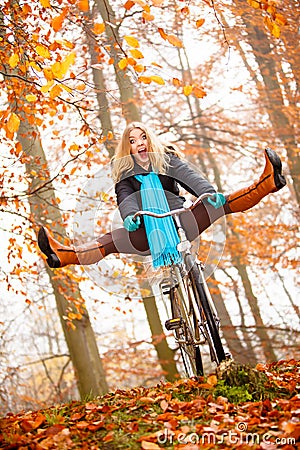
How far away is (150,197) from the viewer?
13.9ft

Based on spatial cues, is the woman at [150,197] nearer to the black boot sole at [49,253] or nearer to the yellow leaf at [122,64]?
the black boot sole at [49,253]

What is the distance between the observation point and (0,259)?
8.63 meters

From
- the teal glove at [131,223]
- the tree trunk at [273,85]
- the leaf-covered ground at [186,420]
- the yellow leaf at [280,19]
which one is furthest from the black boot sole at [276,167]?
the tree trunk at [273,85]

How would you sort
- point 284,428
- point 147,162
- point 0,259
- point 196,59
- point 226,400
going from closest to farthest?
point 284,428 → point 226,400 → point 147,162 → point 0,259 → point 196,59

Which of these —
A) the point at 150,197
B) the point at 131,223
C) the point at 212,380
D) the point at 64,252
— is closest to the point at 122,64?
the point at 150,197

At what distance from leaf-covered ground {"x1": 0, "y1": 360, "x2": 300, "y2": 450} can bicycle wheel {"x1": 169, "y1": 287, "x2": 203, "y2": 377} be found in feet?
1.06

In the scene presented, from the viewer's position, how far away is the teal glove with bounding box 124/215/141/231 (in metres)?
3.91

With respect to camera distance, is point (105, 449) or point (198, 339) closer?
point (105, 449)

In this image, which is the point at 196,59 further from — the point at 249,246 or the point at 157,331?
the point at 157,331

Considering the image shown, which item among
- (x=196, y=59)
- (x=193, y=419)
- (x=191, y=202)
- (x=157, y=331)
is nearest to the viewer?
(x=193, y=419)

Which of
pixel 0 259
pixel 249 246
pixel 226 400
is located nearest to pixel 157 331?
pixel 0 259

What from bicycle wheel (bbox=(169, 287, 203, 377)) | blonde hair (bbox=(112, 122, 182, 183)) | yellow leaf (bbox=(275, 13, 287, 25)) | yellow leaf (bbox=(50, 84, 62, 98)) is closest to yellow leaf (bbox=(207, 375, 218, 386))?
bicycle wheel (bbox=(169, 287, 203, 377))

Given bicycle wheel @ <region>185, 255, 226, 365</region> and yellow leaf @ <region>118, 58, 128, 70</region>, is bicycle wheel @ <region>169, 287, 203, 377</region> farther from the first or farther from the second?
yellow leaf @ <region>118, 58, 128, 70</region>

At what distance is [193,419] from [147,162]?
6.87ft
